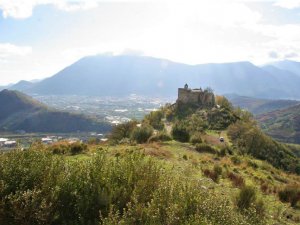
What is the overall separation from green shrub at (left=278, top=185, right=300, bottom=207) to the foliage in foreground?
27.2 ft

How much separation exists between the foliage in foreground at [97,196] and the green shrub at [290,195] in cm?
828

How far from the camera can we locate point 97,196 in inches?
330

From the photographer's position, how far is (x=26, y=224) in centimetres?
755

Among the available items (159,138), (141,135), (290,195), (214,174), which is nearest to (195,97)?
(141,135)

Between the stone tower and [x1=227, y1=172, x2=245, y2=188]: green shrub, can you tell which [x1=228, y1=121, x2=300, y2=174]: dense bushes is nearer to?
the stone tower

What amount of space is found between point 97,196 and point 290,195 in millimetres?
10807

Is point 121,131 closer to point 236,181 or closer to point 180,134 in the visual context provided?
point 180,134

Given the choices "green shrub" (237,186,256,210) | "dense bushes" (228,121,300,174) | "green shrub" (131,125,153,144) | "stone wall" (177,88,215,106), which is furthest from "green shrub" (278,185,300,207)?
"stone wall" (177,88,215,106)

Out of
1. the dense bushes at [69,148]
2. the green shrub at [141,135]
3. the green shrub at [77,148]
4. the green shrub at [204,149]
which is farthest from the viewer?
the green shrub at [141,135]

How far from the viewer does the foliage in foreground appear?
23.7ft

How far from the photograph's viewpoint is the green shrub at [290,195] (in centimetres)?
1565

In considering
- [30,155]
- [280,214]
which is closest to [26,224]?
[30,155]

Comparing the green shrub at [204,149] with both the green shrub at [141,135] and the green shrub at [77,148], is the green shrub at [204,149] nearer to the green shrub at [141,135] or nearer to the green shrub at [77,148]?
the green shrub at [141,135]

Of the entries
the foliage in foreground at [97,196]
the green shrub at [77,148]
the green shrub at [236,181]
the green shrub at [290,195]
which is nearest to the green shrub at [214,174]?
the green shrub at [236,181]
